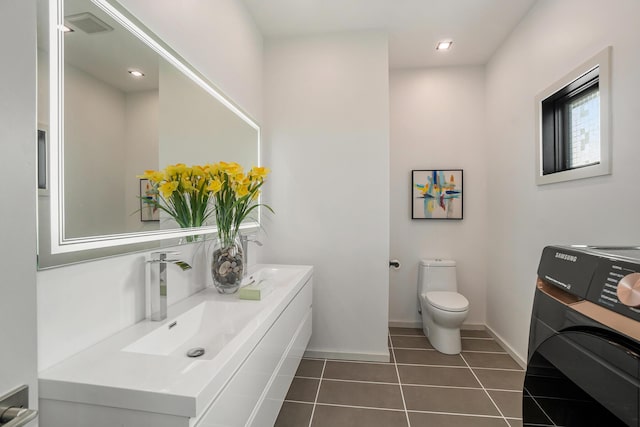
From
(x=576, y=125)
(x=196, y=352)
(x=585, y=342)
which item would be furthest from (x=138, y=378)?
(x=576, y=125)

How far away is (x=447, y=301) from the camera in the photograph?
8.38ft

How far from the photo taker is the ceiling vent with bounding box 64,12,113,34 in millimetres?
Result: 866

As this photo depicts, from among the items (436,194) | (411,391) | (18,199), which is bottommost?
(411,391)

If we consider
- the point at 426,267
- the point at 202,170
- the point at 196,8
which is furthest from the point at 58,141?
the point at 426,267

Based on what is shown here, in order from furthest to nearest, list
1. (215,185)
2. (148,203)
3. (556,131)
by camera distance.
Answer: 1. (556,131)
2. (215,185)
3. (148,203)

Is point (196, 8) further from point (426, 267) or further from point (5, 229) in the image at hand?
point (426, 267)

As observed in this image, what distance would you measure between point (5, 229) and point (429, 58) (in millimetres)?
3318

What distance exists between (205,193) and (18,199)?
912 millimetres

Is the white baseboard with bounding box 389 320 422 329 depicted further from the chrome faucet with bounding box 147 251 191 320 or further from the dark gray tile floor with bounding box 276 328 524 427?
the chrome faucet with bounding box 147 251 191 320

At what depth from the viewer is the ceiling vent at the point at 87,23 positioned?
2.84 feet

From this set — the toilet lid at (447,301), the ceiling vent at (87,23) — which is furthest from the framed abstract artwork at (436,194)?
the ceiling vent at (87,23)

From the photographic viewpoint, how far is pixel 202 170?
4.70 feet

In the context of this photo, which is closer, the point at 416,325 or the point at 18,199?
the point at 18,199

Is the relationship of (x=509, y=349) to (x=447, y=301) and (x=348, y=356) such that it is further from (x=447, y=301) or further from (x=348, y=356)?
(x=348, y=356)
